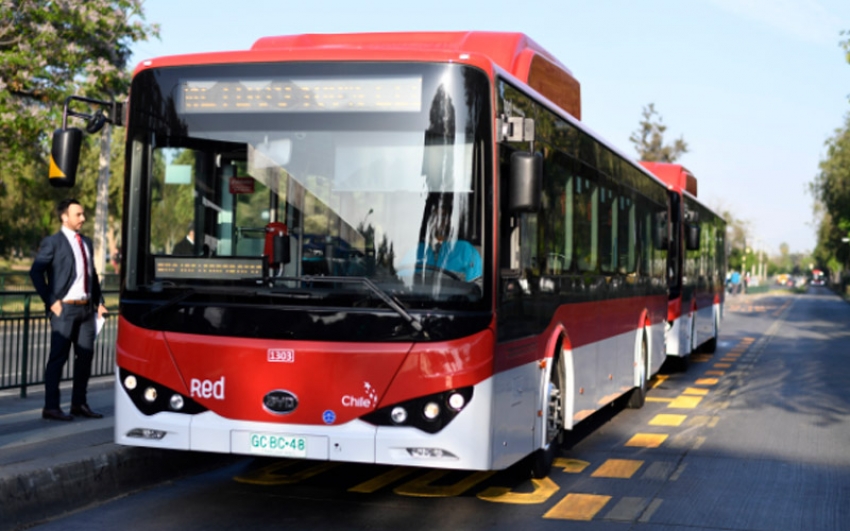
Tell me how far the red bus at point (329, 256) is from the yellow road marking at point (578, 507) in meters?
0.49

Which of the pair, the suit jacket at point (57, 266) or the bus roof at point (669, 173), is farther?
the bus roof at point (669, 173)

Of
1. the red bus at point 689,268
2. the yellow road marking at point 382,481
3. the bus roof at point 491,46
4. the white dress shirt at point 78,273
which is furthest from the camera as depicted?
the red bus at point 689,268

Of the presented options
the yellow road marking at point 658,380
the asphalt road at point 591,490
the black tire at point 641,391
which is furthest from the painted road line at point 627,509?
the yellow road marking at point 658,380

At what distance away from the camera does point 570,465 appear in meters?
10.2

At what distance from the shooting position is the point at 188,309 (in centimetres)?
779

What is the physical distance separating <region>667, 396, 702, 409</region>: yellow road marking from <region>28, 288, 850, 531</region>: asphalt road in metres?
1.26

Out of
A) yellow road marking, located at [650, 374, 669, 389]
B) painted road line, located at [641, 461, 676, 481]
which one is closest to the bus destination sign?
painted road line, located at [641, 461, 676, 481]

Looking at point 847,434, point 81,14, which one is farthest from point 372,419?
point 81,14

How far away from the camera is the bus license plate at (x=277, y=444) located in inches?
291

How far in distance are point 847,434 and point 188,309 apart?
770cm

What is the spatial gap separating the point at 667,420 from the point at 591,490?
4.98m

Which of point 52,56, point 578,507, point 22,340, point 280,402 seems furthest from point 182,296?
point 52,56

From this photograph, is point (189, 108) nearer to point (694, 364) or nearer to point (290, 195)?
point (290, 195)

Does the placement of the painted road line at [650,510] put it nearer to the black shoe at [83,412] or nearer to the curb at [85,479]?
the curb at [85,479]
